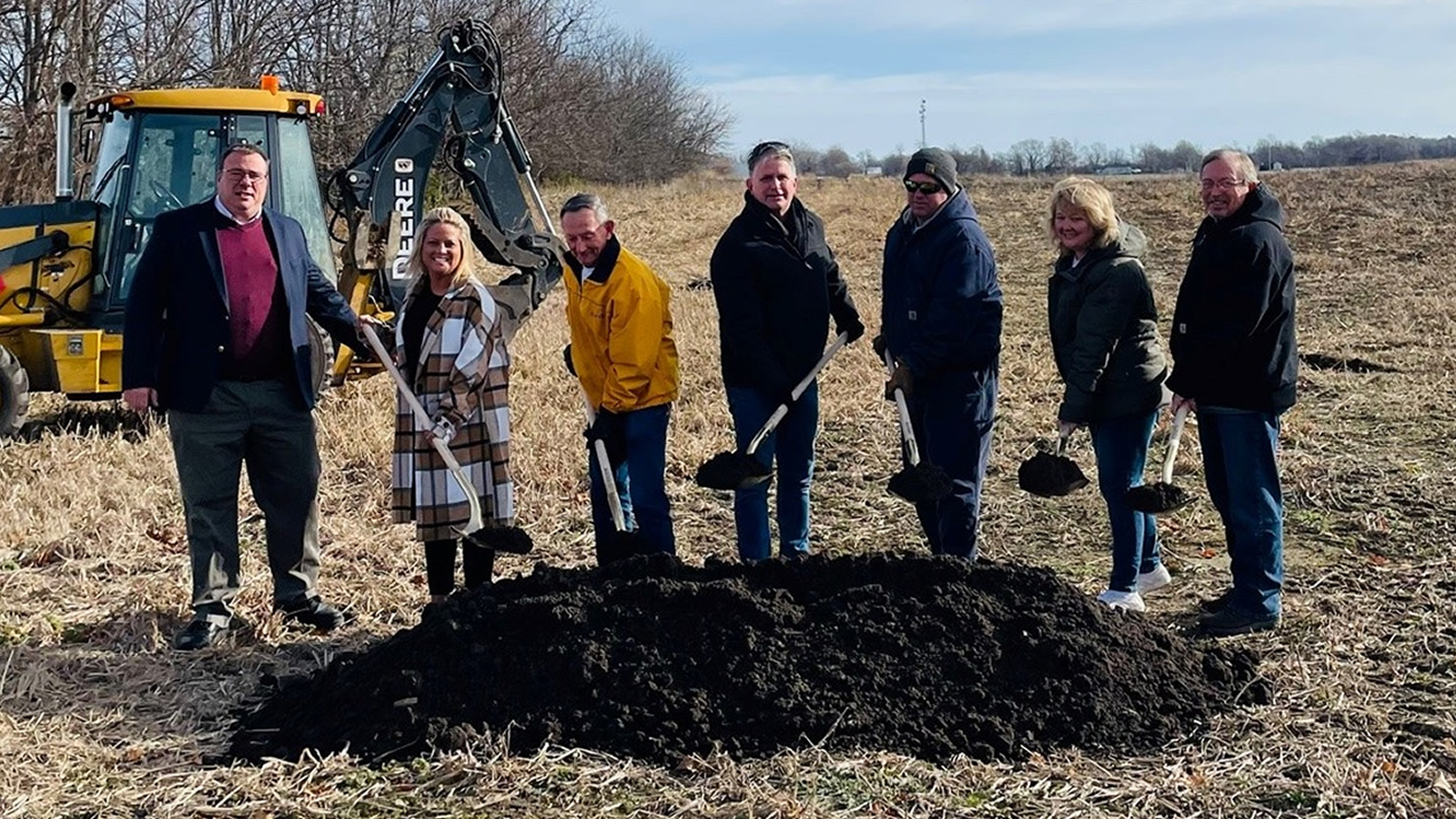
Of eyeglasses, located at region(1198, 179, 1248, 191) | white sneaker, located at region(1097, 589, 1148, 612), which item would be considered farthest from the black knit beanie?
white sneaker, located at region(1097, 589, 1148, 612)

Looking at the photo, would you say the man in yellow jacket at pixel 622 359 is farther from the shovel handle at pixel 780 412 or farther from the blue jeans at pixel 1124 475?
the blue jeans at pixel 1124 475

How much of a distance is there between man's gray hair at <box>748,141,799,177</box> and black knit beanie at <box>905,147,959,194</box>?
0.47 metres

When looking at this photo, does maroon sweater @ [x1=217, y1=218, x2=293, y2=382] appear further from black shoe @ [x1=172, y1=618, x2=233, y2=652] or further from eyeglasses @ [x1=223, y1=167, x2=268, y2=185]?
black shoe @ [x1=172, y1=618, x2=233, y2=652]

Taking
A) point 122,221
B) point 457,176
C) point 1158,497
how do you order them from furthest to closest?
point 457,176 < point 122,221 < point 1158,497

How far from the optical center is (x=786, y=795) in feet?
12.2

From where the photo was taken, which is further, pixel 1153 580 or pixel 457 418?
pixel 1153 580

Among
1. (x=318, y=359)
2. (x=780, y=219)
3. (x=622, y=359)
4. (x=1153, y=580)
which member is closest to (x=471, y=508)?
(x=622, y=359)

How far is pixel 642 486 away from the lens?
5492 mm

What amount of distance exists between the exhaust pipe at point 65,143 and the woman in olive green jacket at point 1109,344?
6434mm

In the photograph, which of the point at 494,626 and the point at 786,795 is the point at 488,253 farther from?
the point at 786,795

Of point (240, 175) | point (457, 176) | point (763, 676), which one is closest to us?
point (763, 676)

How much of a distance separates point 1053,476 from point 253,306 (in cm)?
328

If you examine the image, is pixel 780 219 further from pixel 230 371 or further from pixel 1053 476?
pixel 230 371

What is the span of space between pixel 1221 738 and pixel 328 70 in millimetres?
23375
